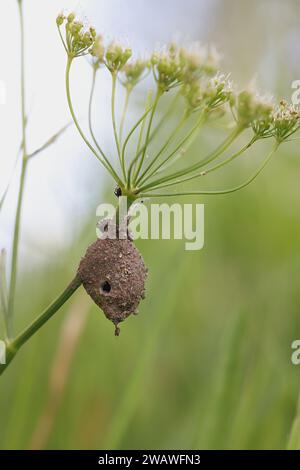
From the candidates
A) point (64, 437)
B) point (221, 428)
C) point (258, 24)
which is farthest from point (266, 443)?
point (258, 24)

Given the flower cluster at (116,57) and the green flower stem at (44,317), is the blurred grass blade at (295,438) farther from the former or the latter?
the flower cluster at (116,57)

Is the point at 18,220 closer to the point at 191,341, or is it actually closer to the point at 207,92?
the point at 207,92

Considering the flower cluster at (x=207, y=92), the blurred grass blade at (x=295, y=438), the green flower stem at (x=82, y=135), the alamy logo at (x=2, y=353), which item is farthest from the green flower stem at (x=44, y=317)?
the blurred grass blade at (x=295, y=438)

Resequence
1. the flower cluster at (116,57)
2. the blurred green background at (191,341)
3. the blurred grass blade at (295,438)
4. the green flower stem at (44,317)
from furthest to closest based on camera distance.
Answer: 1. the blurred green background at (191,341)
2. the blurred grass blade at (295,438)
3. the flower cluster at (116,57)
4. the green flower stem at (44,317)

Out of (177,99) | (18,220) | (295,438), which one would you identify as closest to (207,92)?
(177,99)

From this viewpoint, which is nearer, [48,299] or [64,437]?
[64,437]

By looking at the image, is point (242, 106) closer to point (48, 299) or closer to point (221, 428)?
point (221, 428)
